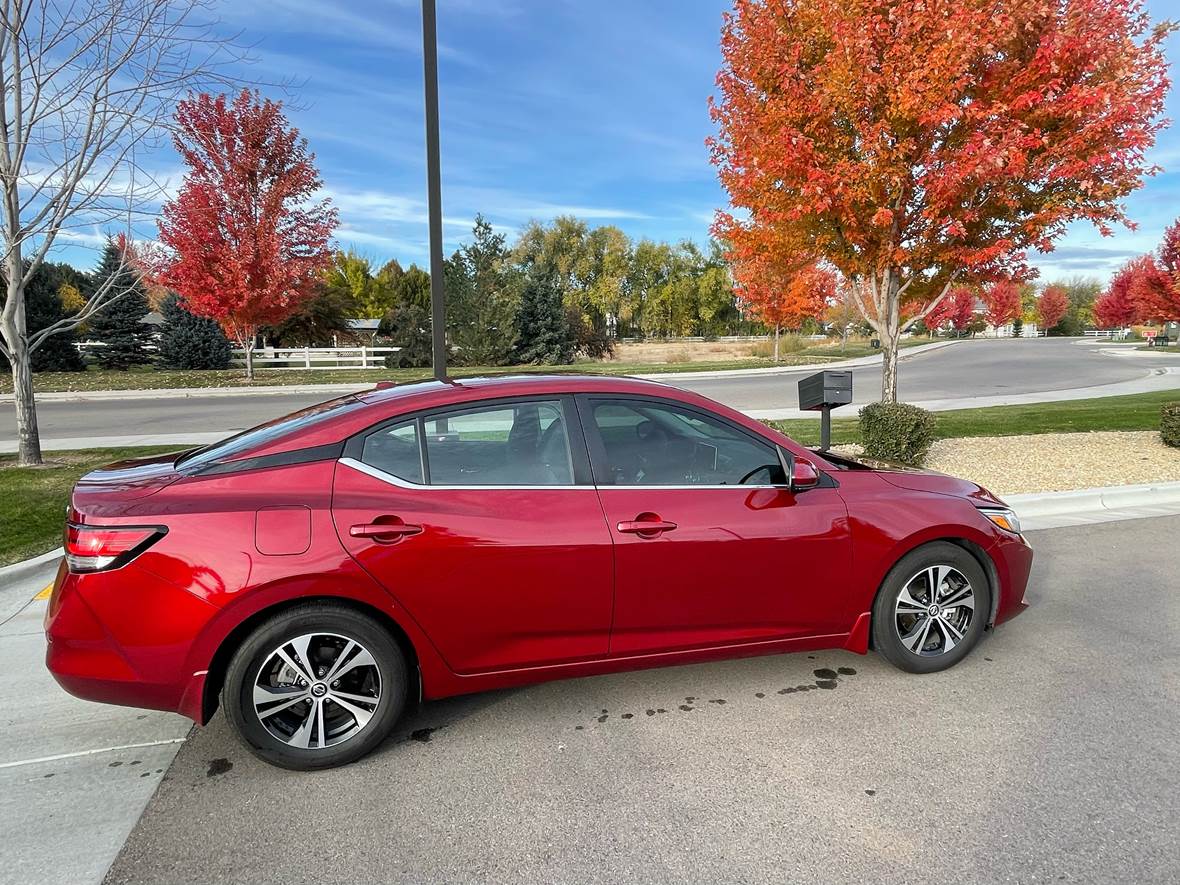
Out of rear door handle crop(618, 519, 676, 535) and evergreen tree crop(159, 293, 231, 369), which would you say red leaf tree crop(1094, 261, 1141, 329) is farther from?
rear door handle crop(618, 519, 676, 535)

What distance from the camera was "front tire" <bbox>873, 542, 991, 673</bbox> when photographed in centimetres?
337

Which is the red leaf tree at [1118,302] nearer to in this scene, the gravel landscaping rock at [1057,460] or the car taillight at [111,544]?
the gravel landscaping rock at [1057,460]

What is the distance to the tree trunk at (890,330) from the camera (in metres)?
9.31

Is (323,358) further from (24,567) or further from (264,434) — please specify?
(264,434)

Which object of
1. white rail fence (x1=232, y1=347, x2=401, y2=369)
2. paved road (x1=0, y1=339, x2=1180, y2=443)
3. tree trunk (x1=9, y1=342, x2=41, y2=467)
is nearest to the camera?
tree trunk (x1=9, y1=342, x2=41, y2=467)

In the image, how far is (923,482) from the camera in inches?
139

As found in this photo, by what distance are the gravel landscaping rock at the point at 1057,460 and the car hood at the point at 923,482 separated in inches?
159

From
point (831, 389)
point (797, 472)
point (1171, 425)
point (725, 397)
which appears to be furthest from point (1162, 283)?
point (797, 472)

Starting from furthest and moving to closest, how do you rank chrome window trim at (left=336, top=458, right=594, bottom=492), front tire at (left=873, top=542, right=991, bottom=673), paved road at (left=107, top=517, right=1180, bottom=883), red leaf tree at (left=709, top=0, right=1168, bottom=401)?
red leaf tree at (left=709, top=0, right=1168, bottom=401)
front tire at (left=873, top=542, right=991, bottom=673)
chrome window trim at (left=336, top=458, right=594, bottom=492)
paved road at (left=107, top=517, right=1180, bottom=883)

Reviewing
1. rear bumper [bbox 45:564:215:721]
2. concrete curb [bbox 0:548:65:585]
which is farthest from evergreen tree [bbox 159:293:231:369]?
rear bumper [bbox 45:564:215:721]

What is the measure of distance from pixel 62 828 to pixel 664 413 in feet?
9.32

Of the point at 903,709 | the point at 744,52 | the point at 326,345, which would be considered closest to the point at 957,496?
the point at 903,709

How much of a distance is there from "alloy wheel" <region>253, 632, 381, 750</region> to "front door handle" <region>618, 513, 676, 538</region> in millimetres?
1157

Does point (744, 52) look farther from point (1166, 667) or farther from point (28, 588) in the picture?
point (28, 588)
